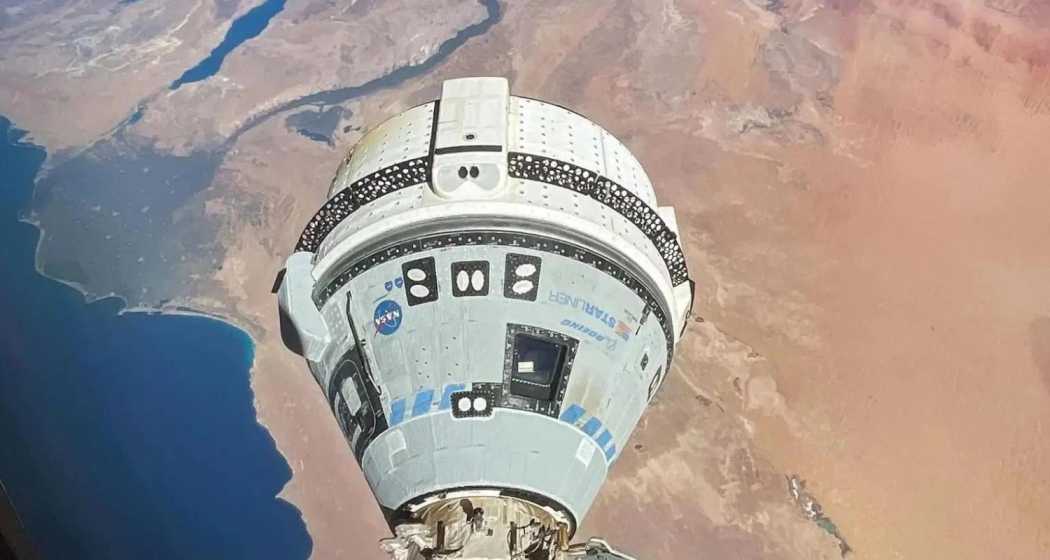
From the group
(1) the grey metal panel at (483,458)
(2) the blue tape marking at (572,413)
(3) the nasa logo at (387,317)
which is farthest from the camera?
(3) the nasa logo at (387,317)

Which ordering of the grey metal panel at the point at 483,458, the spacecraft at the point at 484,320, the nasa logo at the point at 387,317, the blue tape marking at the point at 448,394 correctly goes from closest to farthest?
1. the grey metal panel at the point at 483,458
2. the spacecraft at the point at 484,320
3. the blue tape marking at the point at 448,394
4. the nasa logo at the point at 387,317

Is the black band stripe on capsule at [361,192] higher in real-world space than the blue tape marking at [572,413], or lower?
higher

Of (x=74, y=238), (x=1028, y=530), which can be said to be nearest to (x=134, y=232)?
(x=74, y=238)

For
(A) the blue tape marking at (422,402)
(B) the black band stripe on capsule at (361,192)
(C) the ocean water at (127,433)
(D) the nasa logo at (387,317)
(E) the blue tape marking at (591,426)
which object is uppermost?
(B) the black band stripe on capsule at (361,192)

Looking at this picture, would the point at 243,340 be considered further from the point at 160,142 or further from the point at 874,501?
the point at 874,501

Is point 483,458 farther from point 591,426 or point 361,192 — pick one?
point 361,192

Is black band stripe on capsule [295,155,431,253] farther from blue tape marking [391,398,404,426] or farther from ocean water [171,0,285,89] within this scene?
ocean water [171,0,285,89]

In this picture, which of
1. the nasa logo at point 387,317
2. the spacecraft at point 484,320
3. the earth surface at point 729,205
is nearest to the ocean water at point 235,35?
the earth surface at point 729,205

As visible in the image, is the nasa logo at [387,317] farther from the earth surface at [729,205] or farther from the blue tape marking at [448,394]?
the earth surface at [729,205]
